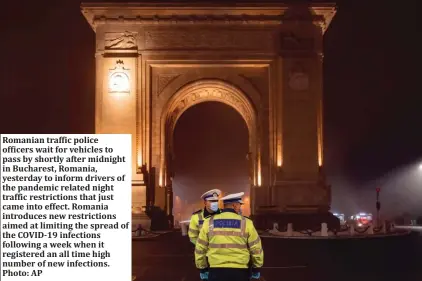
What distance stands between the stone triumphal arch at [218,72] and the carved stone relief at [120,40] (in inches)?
2.4

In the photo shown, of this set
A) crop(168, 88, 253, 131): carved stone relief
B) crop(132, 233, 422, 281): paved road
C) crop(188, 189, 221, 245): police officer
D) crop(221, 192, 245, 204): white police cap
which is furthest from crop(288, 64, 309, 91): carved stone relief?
crop(221, 192, 245, 204): white police cap

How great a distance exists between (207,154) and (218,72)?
131ft

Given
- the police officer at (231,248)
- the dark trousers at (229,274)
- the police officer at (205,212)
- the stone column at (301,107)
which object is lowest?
the dark trousers at (229,274)

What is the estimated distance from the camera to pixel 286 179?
4122 centimetres

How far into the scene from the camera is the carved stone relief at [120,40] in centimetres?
4197

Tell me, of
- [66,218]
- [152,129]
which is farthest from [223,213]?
[152,129]

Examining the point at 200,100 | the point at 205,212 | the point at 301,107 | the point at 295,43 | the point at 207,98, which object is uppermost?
the point at 295,43

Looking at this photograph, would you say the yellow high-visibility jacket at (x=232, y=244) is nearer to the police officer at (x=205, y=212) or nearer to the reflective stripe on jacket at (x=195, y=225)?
the police officer at (x=205, y=212)

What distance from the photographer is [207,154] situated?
8219 cm

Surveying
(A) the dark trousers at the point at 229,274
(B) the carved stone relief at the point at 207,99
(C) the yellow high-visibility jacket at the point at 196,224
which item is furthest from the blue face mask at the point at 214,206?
(B) the carved stone relief at the point at 207,99

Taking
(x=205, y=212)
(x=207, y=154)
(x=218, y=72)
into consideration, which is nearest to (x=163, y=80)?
(x=218, y=72)

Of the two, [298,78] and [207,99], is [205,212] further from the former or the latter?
[207,99]

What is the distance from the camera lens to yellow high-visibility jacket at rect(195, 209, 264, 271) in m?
8.04

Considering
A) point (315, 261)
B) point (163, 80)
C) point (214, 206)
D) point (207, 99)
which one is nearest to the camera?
point (214, 206)
